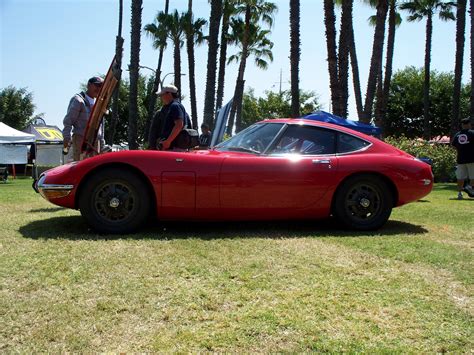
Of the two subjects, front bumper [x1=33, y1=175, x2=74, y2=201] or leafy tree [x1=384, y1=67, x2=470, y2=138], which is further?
leafy tree [x1=384, y1=67, x2=470, y2=138]

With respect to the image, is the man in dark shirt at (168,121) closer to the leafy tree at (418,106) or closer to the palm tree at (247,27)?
the palm tree at (247,27)

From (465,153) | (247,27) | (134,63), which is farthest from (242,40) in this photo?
(465,153)

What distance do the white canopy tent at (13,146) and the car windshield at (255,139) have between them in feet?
50.8

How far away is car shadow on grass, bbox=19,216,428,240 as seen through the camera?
4465 mm

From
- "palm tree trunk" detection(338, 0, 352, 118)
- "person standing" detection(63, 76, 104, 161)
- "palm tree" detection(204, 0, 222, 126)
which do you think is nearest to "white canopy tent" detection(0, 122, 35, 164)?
"palm tree" detection(204, 0, 222, 126)

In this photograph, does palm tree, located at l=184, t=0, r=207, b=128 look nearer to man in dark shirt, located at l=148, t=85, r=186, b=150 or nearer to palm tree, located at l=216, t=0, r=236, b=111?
palm tree, located at l=216, t=0, r=236, b=111

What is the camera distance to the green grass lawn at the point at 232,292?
7.80ft

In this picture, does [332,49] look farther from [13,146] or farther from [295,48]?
[13,146]

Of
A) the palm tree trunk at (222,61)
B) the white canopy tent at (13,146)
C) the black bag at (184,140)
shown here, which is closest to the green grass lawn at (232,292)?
the black bag at (184,140)

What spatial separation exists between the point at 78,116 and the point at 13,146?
47.1ft

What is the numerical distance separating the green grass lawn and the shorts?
5.72 meters

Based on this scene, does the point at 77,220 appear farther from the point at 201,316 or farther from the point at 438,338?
the point at 438,338

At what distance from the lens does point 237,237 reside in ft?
14.8

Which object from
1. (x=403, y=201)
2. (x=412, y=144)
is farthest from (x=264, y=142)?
(x=412, y=144)
